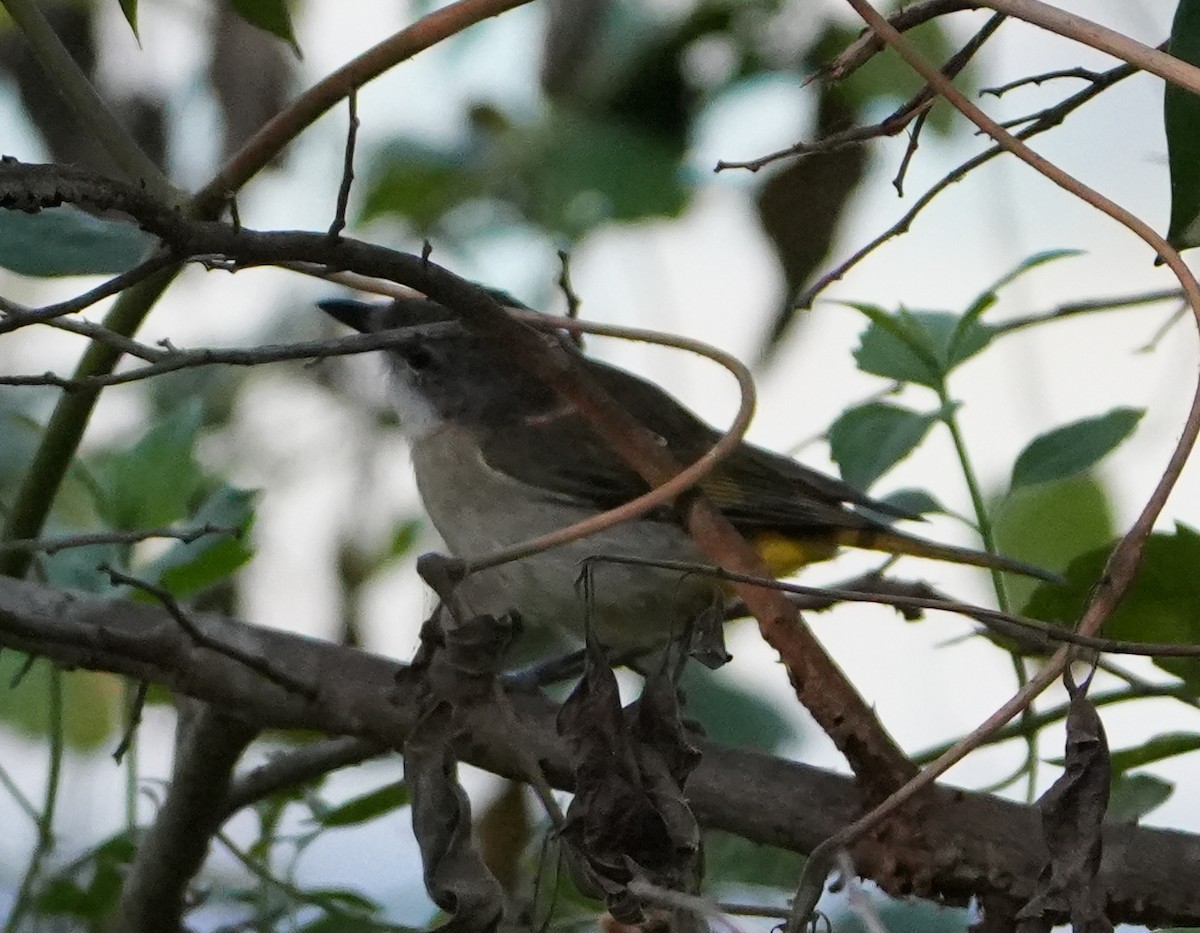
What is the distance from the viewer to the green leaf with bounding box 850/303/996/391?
1.59m

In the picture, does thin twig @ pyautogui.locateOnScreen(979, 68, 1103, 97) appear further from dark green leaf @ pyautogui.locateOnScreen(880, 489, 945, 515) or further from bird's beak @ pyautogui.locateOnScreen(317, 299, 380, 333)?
bird's beak @ pyautogui.locateOnScreen(317, 299, 380, 333)

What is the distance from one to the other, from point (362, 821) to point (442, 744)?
0.70 meters

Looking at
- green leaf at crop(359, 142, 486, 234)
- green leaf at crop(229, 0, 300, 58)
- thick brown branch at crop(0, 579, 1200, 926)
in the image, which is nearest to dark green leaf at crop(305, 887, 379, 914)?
thick brown branch at crop(0, 579, 1200, 926)

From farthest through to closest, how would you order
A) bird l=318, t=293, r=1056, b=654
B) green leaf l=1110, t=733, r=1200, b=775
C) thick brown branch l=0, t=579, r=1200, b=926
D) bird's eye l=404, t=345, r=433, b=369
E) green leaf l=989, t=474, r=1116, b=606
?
bird's eye l=404, t=345, r=433, b=369 < bird l=318, t=293, r=1056, b=654 < green leaf l=989, t=474, r=1116, b=606 < green leaf l=1110, t=733, r=1200, b=775 < thick brown branch l=0, t=579, r=1200, b=926

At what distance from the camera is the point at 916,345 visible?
1.60 m

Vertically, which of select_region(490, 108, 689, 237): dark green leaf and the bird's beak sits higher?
select_region(490, 108, 689, 237): dark green leaf

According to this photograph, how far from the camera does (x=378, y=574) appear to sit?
283cm

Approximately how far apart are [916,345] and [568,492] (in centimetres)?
86

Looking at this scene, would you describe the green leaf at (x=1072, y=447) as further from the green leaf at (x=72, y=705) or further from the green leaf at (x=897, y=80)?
the green leaf at (x=72, y=705)

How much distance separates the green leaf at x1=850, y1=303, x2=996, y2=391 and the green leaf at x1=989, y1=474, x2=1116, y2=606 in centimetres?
37

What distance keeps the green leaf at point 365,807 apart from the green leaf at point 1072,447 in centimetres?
72

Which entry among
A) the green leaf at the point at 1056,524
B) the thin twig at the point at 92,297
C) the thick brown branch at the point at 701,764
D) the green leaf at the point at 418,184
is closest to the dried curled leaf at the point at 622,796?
the thick brown branch at the point at 701,764

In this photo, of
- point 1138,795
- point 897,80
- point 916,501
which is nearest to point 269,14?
point 916,501

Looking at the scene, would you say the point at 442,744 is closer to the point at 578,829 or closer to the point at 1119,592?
the point at 578,829
